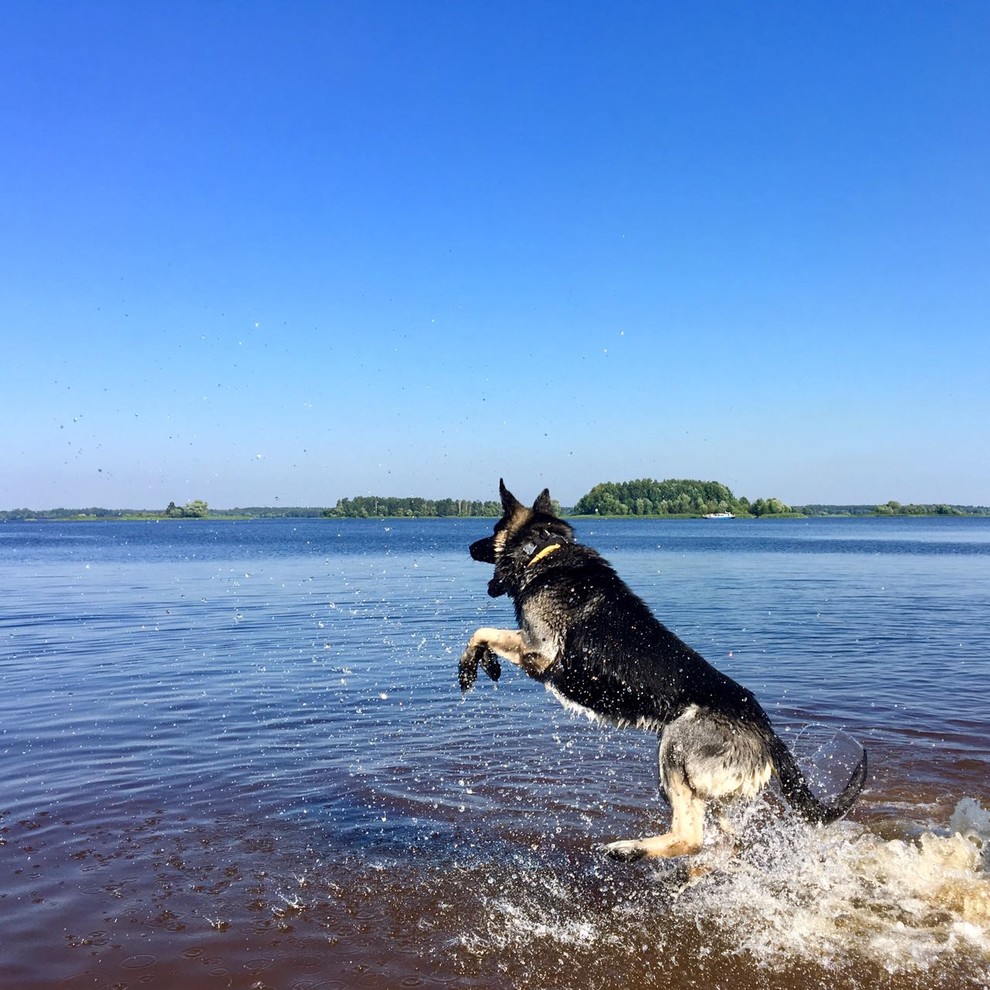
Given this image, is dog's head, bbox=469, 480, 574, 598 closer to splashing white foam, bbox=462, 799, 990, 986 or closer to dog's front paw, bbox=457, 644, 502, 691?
dog's front paw, bbox=457, 644, 502, 691

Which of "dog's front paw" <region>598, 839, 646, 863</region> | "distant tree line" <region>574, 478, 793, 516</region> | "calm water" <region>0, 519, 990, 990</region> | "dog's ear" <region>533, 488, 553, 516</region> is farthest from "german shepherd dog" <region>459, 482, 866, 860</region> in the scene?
"distant tree line" <region>574, 478, 793, 516</region>

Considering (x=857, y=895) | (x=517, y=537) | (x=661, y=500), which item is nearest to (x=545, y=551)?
(x=517, y=537)

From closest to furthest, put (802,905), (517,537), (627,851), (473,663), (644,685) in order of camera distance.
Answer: (627,851)
(802,905)
(644,685)
(473,663)
(517,537)

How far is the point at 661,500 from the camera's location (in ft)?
536

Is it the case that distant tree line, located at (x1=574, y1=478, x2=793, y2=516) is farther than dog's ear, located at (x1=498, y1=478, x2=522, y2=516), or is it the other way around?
distant tree line, located at (x1=574, y1=478, x2=793, y2=516)

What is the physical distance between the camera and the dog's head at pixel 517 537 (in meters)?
7.02

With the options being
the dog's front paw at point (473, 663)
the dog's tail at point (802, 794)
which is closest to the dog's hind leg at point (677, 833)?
the dog's tail at point (802, 794)

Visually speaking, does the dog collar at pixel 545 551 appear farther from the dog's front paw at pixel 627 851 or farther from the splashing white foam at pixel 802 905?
the splashing white foam at pixel 802 905

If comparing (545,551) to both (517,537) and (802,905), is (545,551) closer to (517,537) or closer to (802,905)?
(517,537)

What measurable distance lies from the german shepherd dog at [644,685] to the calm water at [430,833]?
0.69 metres

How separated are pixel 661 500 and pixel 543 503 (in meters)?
159

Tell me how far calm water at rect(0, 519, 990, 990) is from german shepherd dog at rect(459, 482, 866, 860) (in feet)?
2.26

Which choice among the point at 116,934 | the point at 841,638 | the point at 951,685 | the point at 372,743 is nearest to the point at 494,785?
the point at 372,743

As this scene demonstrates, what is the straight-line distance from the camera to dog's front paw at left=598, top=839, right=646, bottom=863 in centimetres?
552
